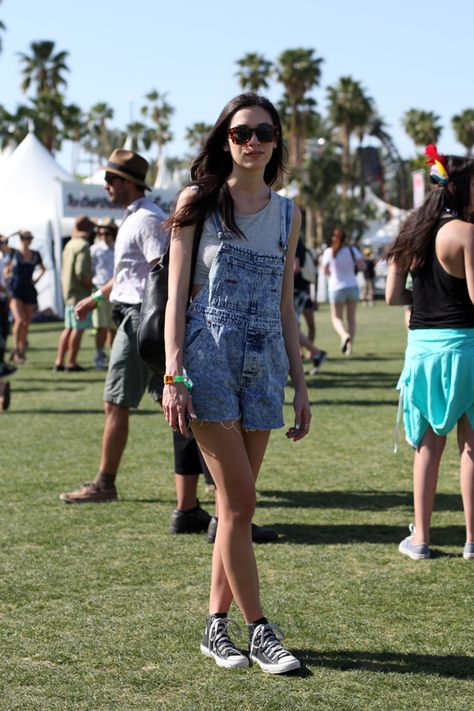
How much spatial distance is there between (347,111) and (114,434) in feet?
203

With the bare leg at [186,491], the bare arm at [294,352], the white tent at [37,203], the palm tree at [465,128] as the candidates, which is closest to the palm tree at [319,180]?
the palm tree at [465,128]

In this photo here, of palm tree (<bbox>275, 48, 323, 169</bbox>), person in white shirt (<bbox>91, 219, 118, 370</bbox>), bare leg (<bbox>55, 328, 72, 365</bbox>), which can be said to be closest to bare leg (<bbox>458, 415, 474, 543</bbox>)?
person in white shirt (<bbox>91, 219, 118, 370</bbox>)

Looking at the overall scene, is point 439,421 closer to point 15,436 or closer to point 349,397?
point 15,436

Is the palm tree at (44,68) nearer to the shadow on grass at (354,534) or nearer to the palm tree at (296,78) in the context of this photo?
the palm tree at (296,78)

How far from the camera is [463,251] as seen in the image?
198 inches

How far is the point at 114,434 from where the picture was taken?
6.61 meters

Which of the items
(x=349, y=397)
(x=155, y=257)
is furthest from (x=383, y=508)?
(x=349, y=397)

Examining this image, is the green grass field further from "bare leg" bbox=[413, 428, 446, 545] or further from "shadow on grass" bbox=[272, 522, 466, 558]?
"bare leg" bbox=[413, 428, 446, 545]

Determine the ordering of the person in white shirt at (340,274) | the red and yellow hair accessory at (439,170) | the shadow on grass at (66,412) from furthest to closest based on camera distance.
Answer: the person in white shirt at (340,274), the shadow on grass at (66,412), the red and yellow hair accessory at (439,170)

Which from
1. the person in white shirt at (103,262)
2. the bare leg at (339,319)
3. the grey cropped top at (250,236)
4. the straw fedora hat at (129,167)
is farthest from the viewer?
the bare leg at (339,319)

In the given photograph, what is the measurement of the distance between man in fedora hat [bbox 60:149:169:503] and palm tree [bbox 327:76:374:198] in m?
59.3

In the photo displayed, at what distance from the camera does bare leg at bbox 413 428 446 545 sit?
5.32m

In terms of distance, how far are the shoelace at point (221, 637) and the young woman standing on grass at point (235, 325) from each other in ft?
0.14

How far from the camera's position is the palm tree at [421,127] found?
7735 centimetres
